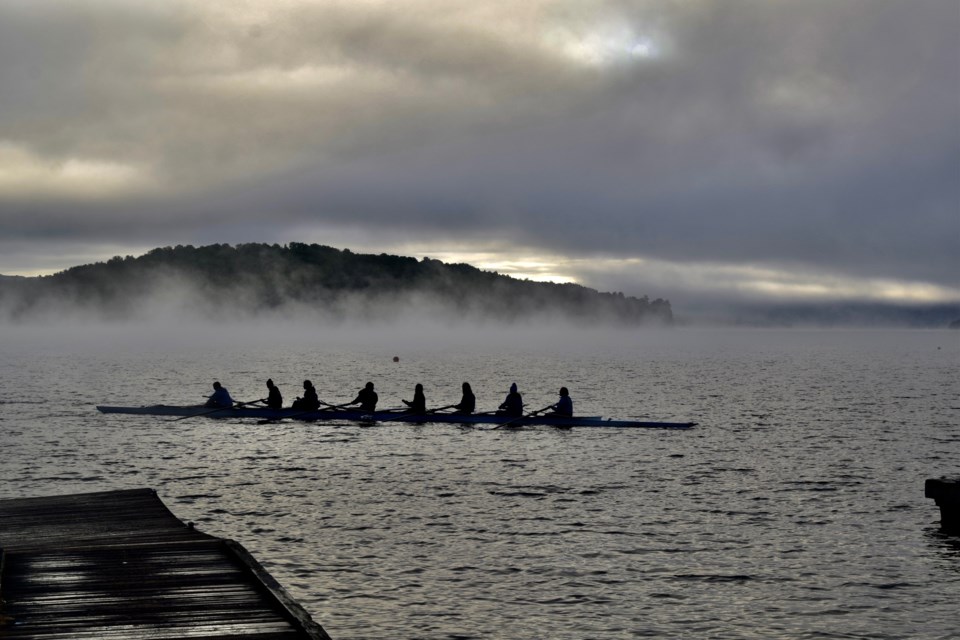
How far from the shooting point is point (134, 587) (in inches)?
555

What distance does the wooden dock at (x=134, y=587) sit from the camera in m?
12.2

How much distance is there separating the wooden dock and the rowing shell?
2607 cm

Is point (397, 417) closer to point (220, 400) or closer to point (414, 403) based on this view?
point (414, 403)

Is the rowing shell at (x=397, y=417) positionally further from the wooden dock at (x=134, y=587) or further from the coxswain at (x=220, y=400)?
the wooden dock at (x=134, y=587)

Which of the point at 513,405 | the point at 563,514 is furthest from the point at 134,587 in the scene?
the point at 513,405

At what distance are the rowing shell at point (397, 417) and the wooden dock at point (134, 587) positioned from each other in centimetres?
2607

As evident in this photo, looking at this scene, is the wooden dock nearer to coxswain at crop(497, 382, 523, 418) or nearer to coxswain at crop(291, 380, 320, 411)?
coxswain at crop(497, 382, 523, 418)

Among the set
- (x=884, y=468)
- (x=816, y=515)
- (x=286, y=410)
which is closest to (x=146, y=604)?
(x=816, y=515)

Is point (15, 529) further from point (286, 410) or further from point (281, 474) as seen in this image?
point (286, 410)

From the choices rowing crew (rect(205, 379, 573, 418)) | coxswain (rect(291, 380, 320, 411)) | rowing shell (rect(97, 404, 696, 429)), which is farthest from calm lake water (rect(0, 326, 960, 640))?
coxswain (rect(291, 380, 320, 411))

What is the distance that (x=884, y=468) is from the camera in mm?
35469

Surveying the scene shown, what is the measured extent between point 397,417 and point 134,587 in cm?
3204

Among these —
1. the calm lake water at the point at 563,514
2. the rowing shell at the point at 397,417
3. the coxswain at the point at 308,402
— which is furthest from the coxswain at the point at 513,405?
the coxswain at the point at 308,402

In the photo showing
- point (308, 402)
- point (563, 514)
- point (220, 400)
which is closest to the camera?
point (563, 514)
